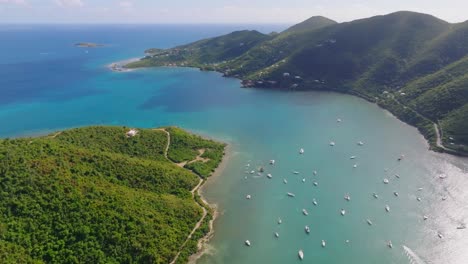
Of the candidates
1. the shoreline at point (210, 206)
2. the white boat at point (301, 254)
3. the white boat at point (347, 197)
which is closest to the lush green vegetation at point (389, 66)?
the white boat at point (347, 197)

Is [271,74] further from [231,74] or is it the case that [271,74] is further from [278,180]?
[278,180]

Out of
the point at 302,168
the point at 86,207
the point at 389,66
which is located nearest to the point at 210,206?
the point at 86,207

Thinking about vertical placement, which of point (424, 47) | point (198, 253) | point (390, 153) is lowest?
point (198, 253)

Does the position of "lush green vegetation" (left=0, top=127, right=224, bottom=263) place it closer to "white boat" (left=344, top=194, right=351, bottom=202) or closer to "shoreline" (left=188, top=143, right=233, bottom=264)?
"shoreline" (left=188, top=143, right=233, bottom=264)

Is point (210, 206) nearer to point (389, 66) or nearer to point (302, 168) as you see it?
point (302, 168)

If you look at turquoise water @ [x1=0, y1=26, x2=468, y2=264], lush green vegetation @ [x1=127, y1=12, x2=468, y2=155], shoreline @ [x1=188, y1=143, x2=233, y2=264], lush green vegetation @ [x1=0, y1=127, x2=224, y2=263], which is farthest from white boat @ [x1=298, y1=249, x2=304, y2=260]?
lush green vegetation @ [x1=127, y1=12, x2=468, y2=155]

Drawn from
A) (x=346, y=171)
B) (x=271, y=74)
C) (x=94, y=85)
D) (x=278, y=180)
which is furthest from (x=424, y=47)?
(x=94, y=85)
